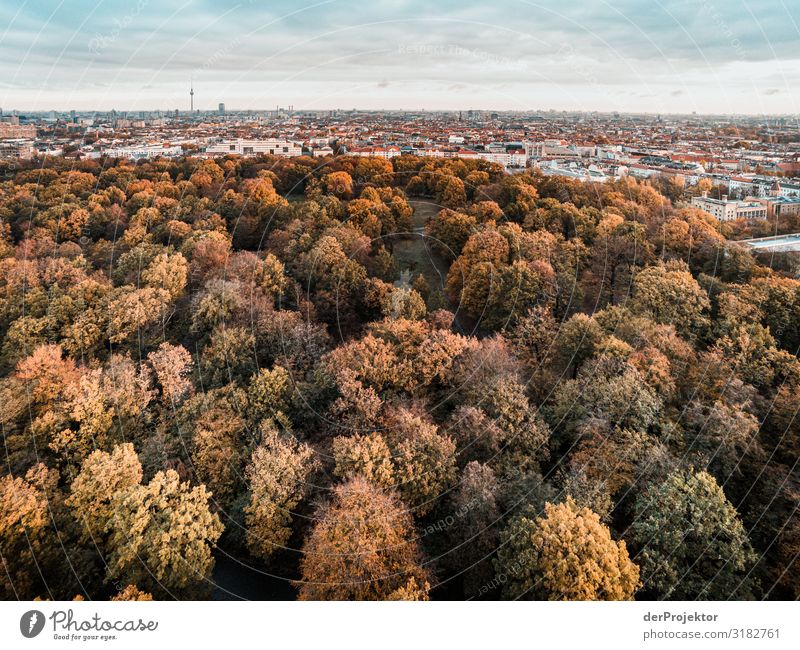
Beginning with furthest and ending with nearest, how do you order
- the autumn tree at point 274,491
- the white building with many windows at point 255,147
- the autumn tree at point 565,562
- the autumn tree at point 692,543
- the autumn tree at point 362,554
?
the white building with many windows at point 255,147
the autumn tree at point 274,491
the autumn tree at point 692,543
the autumn tree at point 362,554
the autumn tree at point 565,562

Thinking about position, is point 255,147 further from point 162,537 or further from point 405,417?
point 162,537

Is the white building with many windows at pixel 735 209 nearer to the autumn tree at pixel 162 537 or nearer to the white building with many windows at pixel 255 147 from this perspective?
the autumn tree at pixel 162 537

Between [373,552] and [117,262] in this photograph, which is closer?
[373,552]

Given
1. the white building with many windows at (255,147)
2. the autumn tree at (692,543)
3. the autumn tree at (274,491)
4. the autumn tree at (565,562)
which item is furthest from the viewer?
the white building with many windows at (255,147)

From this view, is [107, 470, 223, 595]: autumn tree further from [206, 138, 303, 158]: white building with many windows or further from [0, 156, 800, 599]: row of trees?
[206, 138, 303, 158]: white building with many windows
